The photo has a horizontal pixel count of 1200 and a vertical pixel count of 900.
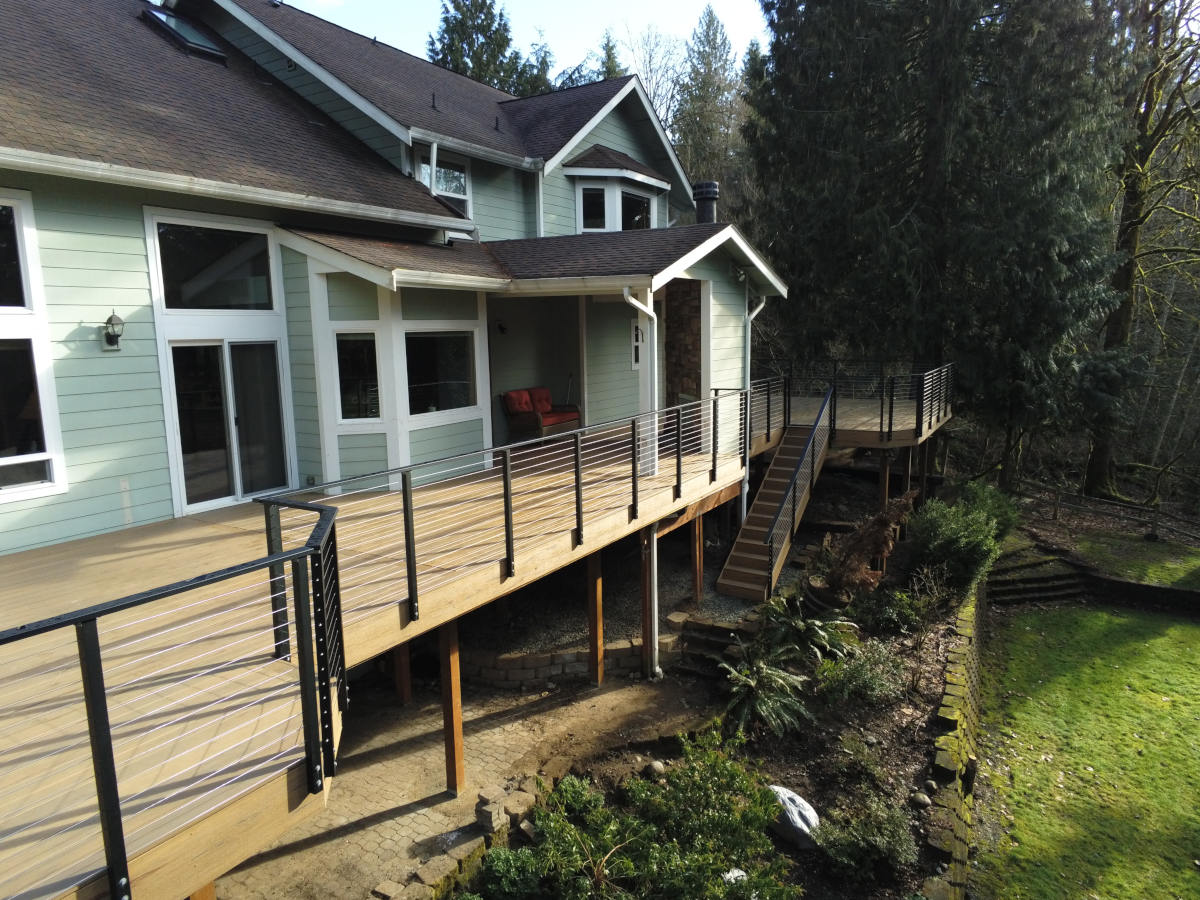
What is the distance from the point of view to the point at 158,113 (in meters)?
8.55

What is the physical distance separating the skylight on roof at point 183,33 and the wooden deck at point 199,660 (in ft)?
24.3

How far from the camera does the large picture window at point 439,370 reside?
9141 mm

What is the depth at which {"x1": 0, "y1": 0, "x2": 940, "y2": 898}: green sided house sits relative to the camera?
3.79 meters

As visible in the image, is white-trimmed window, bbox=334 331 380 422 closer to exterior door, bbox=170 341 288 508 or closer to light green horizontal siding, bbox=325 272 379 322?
light green horizontal siding, bbox=325 272 379 322

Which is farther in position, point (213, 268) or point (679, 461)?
point (679, 461)

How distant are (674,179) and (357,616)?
48.7ft

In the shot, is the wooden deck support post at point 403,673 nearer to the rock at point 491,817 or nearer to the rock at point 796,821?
the rock at point 491,817

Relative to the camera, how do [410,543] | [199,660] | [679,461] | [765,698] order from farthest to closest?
[679,461], [765,698], [410,543], [199,660]

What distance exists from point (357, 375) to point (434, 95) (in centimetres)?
729

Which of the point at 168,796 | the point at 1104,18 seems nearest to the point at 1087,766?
the point at 168,796

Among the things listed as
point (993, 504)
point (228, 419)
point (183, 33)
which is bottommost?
point (993, 504)

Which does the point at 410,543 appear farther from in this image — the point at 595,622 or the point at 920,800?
the point at 920,800

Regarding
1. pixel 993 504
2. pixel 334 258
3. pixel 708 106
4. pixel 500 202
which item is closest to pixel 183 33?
pixel 500 202

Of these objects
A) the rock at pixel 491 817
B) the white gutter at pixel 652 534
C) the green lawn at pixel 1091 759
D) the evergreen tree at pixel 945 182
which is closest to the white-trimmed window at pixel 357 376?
the white gutter at pixel 652 534
